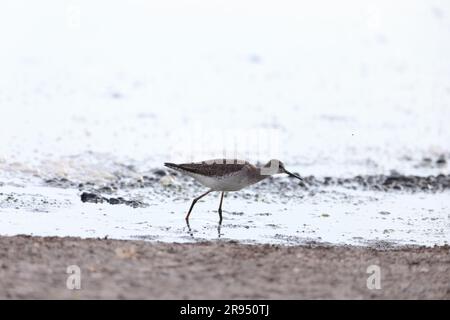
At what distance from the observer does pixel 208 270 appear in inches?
262

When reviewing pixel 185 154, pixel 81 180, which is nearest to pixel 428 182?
pixel 185 154

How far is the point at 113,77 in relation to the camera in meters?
17.6

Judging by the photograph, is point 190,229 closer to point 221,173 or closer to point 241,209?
point 221,173

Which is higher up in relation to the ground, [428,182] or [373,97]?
[373,97]

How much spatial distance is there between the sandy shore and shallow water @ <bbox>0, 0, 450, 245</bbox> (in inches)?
40.6

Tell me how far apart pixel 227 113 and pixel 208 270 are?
31.6ft

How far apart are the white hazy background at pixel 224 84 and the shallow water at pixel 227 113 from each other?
0.04 m

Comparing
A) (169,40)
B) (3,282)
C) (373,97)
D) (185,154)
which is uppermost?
(169,40)

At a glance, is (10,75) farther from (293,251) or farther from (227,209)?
(293,251)

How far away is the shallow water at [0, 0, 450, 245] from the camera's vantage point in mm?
9664

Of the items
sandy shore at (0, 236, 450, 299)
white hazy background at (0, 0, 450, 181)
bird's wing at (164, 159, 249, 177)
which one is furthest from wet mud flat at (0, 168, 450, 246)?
sandy shore at (0, 236, 450, 299)

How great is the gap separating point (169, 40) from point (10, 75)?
4.46 metres

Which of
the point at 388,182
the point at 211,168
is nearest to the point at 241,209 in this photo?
the point at 211,168

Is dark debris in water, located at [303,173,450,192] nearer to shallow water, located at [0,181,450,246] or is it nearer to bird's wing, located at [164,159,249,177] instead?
shallow water, located at [0,181,450,246]
